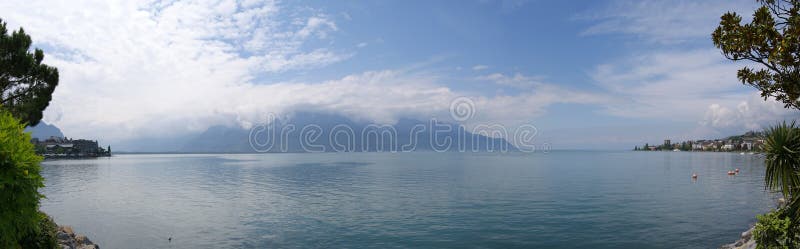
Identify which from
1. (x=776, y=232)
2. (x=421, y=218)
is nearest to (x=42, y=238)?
(x=421, y=218)

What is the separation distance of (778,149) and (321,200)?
41.2m

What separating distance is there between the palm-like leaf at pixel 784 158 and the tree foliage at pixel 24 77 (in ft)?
142

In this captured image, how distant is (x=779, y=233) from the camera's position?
15.9 meters

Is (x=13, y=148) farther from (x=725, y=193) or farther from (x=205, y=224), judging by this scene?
(x=725, y=193)

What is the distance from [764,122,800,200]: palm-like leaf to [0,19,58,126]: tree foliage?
43.4 metres

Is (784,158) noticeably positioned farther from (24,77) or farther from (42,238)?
(24,77)

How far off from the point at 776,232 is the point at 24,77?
46.4m

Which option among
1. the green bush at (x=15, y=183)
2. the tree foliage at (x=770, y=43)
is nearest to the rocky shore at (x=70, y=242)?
the green bush at (x=15, y=183)

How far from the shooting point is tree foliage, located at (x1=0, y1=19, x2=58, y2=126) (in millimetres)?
27688

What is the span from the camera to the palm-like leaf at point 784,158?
51.3ft

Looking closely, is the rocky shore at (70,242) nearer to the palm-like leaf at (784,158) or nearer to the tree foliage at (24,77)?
the tree foliage at (24,77)

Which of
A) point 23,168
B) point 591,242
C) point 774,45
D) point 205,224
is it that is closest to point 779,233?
point 774,45

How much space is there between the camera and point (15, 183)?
1261cm

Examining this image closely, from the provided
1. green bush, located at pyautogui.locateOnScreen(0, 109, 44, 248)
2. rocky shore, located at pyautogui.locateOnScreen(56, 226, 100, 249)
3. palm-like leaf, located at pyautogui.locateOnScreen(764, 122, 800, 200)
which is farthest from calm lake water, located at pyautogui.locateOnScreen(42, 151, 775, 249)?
green bush, located at pyautogui.locateOnScreen(0, 109, 44, 248)
